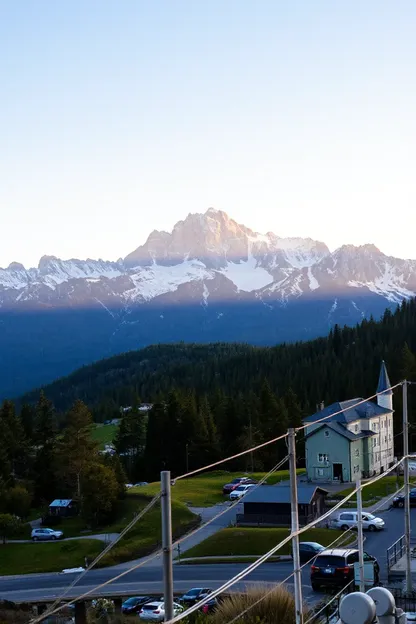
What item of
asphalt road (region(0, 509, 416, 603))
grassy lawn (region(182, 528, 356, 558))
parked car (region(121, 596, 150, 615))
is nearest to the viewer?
parked car (region(121, 596, 150, 615))

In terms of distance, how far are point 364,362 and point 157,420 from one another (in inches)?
1762

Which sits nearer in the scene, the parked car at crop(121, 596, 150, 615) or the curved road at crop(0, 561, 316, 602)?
the parked car at crop(121, 596, 150, 615)

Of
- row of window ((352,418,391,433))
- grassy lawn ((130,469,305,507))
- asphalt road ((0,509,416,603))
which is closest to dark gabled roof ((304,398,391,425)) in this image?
row of window ((352,418,391,433))

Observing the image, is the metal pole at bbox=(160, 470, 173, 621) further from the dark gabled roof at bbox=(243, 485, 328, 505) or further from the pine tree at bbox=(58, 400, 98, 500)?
the pine tree at bbox=(58, 400, 98, 500)

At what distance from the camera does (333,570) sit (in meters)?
32.1

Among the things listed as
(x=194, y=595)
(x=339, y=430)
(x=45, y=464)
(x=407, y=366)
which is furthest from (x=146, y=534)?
(x=407, y=366)

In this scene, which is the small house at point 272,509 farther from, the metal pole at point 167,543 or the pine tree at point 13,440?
the metal pole at point 167,543

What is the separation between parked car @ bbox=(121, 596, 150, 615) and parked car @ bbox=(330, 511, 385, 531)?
14700 millimetres

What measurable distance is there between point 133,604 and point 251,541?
12143mm

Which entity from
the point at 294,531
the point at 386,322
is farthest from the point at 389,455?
the point at 386,322

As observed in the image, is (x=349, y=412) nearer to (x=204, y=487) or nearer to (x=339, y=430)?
(x=339, y=430)

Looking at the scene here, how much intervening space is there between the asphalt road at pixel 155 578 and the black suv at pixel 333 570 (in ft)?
7.37

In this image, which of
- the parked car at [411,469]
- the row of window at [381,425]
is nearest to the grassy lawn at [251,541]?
the parked car at [411,469]

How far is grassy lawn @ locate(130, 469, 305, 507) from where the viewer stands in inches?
2482
